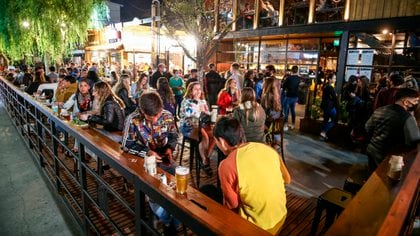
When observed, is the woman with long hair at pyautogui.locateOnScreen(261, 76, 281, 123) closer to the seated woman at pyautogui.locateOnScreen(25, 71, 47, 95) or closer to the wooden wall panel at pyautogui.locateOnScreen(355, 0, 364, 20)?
the wooden wall panel at pyautogui.locateOnScreen(355, 0, 364, 20)

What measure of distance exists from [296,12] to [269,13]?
1410 millimetres

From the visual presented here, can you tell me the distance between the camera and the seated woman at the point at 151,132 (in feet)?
9.66

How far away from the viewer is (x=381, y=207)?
2080 mm

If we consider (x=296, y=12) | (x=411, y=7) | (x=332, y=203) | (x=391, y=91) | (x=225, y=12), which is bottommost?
(x=332, y=203)

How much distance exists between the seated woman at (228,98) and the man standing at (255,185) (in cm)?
379

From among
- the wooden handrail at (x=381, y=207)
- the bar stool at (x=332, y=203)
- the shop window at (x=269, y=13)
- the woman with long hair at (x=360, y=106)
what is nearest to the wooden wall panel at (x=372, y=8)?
the woman with long hair at (x=360, y=106)

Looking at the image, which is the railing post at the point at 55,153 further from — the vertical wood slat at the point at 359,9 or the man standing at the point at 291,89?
the vertical wood slat at the point at 359,9

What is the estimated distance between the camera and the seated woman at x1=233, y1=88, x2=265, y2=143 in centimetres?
411

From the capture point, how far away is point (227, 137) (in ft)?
7.22

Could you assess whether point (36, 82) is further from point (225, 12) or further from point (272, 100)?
point (225, 12)

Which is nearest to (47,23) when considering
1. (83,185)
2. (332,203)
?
(83,185)

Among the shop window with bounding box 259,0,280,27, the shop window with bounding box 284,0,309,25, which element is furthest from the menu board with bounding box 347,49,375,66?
the shop window with bounding box 259,0,280,27

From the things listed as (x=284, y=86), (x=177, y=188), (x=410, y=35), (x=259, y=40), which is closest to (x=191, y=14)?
(x=284, y=86)

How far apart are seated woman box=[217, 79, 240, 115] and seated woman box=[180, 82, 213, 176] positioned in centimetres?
79
